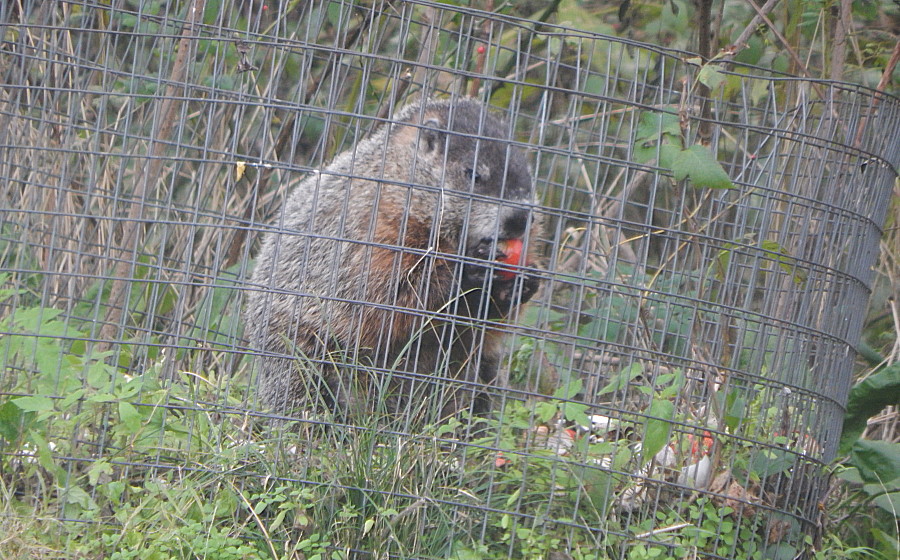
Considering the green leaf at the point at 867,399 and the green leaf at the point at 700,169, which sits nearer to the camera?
the green leaf at the point at 700,169

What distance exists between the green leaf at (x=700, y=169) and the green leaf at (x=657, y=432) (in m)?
0.79

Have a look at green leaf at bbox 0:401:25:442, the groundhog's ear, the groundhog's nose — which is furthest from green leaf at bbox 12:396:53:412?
the groundhog's ear

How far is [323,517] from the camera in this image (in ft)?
10.8

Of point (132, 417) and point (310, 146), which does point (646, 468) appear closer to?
point (132, 417)

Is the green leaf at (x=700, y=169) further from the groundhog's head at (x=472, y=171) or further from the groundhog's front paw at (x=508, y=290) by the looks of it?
the groundhog's front paw at (x=508, y=290)

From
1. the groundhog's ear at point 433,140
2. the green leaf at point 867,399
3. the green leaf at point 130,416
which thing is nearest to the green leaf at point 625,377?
the green leaf at point 867,399

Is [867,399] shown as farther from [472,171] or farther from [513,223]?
[472,171]

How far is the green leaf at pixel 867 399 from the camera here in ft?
14.0

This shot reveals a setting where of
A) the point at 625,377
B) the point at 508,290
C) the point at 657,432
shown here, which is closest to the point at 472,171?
the point at 508,290

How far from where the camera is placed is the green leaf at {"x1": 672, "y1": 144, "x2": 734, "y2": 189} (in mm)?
3287

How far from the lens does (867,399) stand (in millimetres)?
4348

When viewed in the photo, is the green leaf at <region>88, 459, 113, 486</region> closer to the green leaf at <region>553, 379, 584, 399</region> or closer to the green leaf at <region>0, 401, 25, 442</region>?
the green leaf at <region>0, 401, 25, 442</region>

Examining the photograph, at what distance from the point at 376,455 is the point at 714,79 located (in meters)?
1.74

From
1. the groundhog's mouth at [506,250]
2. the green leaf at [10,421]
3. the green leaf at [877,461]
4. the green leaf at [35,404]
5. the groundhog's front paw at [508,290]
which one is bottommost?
the green leaf at [10,421]
